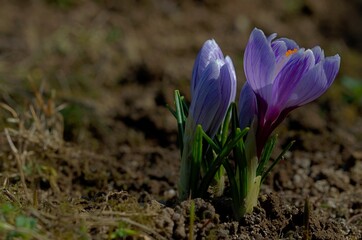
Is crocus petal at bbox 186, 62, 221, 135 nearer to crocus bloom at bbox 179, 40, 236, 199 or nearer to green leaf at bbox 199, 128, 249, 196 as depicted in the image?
crocus bloom at bbox 179, 40, 236, 199

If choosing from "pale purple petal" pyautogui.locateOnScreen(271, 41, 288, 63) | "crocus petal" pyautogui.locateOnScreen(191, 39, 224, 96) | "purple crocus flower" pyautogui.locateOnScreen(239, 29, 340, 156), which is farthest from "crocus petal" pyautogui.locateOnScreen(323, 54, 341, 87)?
"crocus petal" pyautogui.locateOnScreen(191, 39, 224, 96)

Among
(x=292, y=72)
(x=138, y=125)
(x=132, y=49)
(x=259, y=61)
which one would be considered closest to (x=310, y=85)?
(x=292, y=72)

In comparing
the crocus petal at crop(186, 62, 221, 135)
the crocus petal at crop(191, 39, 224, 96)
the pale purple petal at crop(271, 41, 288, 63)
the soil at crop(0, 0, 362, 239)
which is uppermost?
the pale purple petal at crop(271, 41, 288, 63)

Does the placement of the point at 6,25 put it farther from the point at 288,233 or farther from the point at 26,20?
the point at 288,233

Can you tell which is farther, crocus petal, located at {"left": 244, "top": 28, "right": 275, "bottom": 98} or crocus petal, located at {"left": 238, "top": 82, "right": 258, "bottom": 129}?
crocus petal, located at {"left": 238, "top": 82, "right": 258, "bottom": 129}

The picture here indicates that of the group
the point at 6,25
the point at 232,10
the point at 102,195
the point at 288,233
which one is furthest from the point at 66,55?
the point at 288,233

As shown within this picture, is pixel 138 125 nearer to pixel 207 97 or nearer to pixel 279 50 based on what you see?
pixel 207 97

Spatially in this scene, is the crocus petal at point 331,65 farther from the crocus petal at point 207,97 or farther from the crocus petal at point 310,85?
the crocus petal at point 207,97
